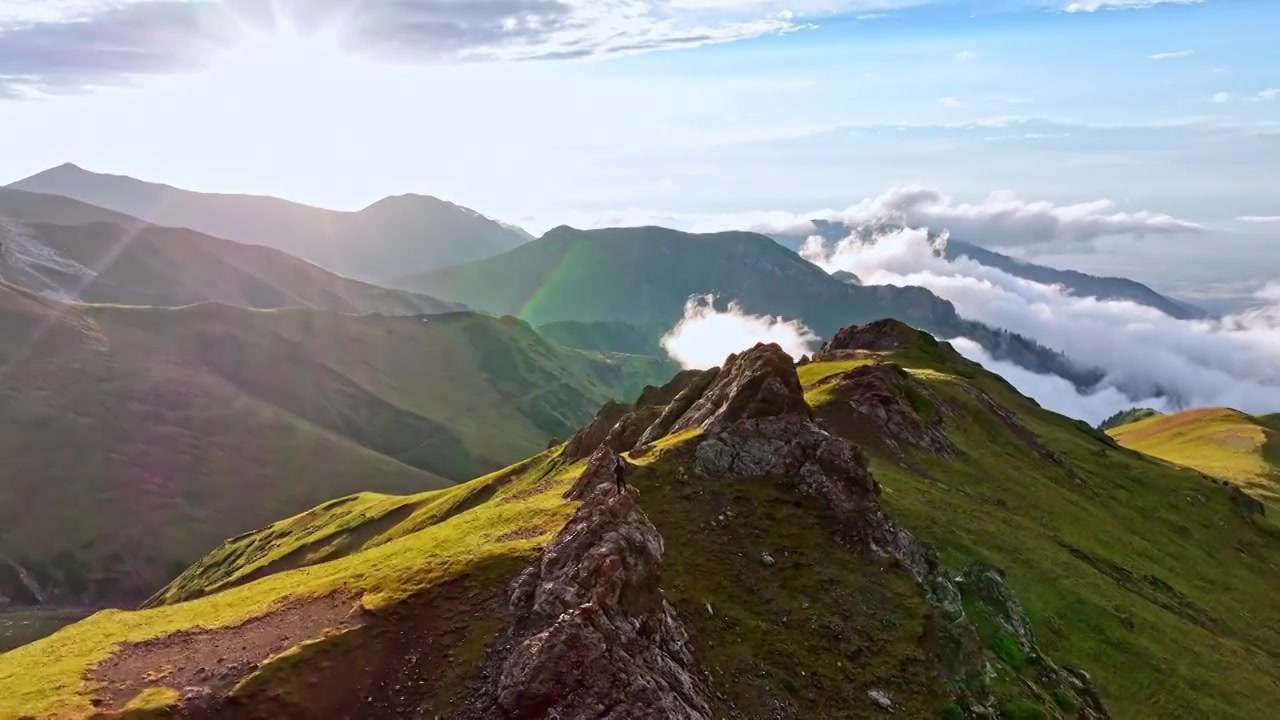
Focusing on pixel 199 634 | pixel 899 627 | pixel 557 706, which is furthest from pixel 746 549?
pixel 199 634

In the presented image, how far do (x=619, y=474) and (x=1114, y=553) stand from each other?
5898 cm

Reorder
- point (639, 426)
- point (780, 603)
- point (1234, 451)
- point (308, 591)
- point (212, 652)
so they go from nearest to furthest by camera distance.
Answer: point (212, 652) < point (780, 603) < point (308, 591) < point (639, 426) < point (1234, 451)

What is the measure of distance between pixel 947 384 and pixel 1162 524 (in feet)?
95.5

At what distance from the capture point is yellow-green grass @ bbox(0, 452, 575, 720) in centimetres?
3506

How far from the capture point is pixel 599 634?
1255 inches

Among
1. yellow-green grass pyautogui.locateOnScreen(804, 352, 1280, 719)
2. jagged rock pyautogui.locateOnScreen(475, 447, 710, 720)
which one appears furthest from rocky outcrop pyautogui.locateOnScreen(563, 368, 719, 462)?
jagged rock pyautogui.locateOnScreen(475, 447, 710, 720)

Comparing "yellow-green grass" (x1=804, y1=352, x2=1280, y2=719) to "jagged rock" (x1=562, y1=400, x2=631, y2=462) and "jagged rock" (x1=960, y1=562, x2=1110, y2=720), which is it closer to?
→ "jagged rock" (x1=960, y1=562, x2=1110, y2=720)

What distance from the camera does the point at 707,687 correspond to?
3384cm

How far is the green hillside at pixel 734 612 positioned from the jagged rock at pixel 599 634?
10 centimetres

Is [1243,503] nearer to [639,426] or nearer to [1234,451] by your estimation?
[1234,451]

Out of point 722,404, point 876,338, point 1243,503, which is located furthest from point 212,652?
point 1243,503

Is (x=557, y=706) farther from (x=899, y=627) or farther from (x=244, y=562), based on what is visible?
(x=244, y=562)

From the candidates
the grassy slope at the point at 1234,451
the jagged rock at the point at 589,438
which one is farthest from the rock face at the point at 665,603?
the grassy slope at the point at 1234,451

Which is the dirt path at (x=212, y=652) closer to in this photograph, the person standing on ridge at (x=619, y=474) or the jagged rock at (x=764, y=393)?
the person standing on ridge at (x=619, y=474)
